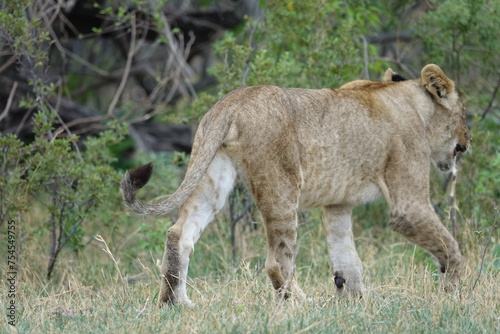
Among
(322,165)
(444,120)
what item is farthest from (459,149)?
(322,165)

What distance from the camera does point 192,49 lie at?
10.9m

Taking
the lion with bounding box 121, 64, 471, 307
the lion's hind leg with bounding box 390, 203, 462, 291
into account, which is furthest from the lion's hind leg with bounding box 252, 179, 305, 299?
the lion's hind leg with bounding box 390, 203, 462, 291

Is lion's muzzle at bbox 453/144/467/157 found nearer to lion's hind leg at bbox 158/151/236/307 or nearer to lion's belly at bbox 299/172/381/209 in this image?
lion's belly at bbox 299/172/381/209

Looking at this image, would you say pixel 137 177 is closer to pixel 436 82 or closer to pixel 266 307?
pixel 266 307

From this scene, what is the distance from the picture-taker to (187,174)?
4570mm

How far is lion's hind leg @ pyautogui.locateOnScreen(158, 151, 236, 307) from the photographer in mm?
4590

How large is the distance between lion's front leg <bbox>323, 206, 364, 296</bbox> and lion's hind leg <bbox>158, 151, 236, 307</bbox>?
33.8 inches

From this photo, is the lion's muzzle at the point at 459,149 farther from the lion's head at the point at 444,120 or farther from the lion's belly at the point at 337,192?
the lion's belly at the point at 337,192

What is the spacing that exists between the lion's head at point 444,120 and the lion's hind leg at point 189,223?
146 cm

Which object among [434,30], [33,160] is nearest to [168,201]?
[33,160]

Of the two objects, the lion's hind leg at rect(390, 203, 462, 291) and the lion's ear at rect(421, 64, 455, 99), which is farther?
the lion's ear at rect(421, 64, 455, 99)

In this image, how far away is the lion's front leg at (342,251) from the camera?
5.20m

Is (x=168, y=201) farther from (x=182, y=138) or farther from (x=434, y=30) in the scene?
(x=182, y=138)

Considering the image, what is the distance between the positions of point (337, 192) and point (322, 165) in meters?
0.22
